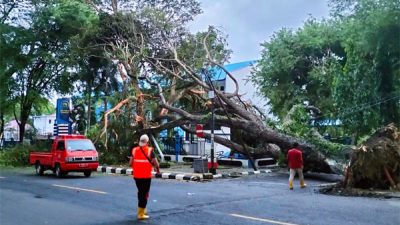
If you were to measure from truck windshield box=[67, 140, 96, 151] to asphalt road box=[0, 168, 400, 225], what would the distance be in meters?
4.06

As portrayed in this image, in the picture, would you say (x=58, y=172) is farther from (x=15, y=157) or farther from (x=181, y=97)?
(x=181, y=97)

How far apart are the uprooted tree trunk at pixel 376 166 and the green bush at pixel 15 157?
19311 millimetres

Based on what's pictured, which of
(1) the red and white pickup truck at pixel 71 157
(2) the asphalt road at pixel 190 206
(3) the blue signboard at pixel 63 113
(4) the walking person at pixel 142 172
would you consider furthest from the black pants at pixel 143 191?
(3) the blue signboard at pixel 63 113

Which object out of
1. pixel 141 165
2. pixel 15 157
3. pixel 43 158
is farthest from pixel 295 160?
pixel 15 157

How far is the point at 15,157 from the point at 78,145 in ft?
27.5

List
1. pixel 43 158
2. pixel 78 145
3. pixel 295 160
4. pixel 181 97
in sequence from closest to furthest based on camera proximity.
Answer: pixel 295 160, pixel 78 145, pixel 43 158, pixel 181 97

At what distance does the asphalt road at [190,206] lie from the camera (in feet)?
29.7

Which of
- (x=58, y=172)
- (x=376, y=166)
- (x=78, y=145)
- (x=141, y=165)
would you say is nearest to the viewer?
(x=141, y=165)

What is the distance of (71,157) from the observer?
63.8ft

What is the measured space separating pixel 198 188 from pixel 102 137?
1118cm

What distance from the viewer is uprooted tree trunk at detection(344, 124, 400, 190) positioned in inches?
544

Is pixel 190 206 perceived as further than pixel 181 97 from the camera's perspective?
No

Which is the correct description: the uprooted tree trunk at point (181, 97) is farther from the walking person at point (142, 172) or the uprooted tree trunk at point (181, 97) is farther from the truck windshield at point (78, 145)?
the walking person at point (142, 172)

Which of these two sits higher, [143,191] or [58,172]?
[58,172]
